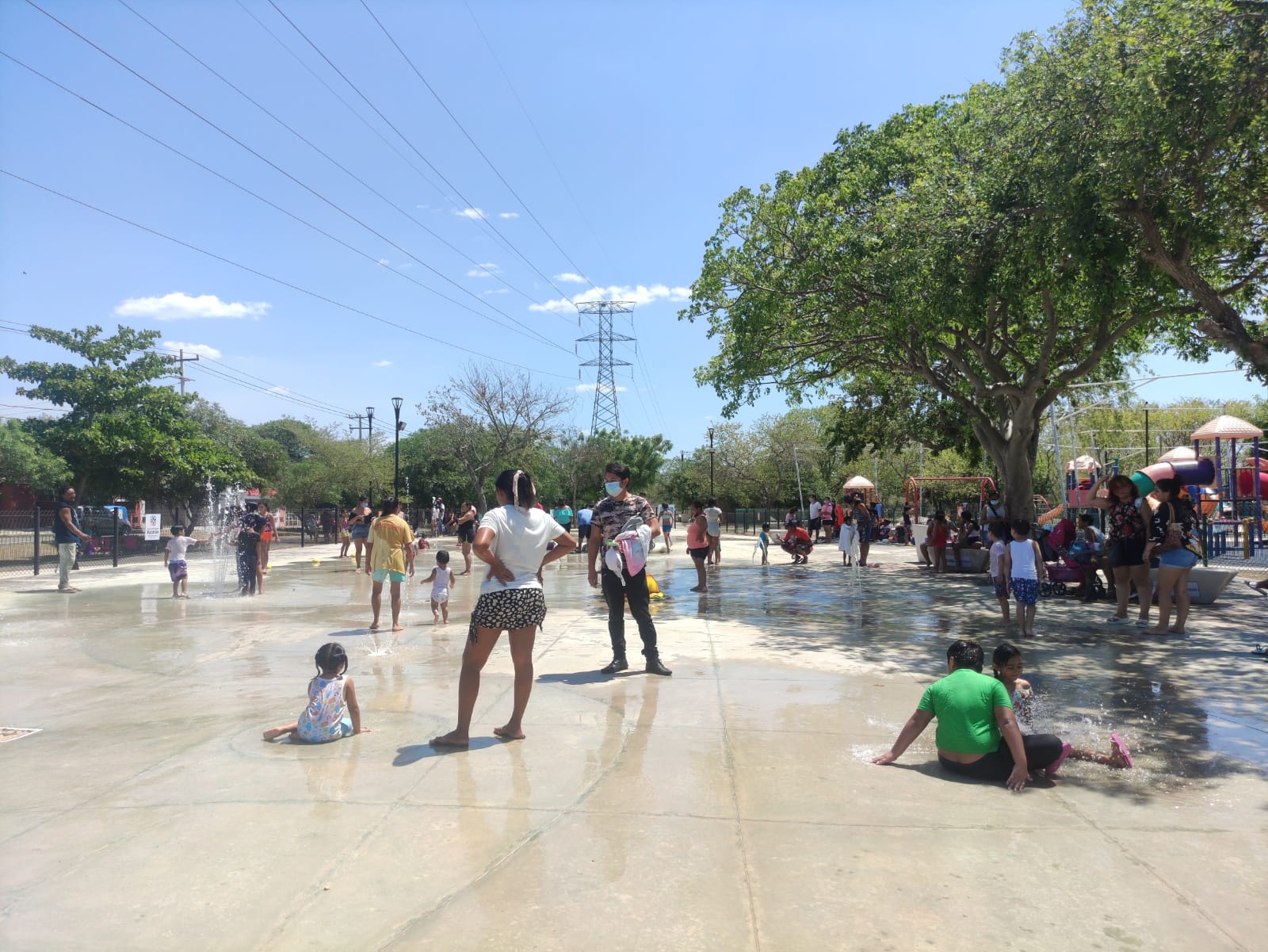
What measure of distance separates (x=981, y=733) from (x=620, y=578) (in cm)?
334

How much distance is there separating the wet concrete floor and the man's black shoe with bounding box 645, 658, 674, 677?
13 cm

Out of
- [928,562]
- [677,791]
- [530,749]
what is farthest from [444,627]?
[928,562]

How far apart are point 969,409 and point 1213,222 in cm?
848

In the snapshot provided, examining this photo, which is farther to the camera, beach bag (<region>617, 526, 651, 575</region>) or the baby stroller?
the baby stroller

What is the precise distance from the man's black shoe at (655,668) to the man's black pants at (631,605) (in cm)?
4

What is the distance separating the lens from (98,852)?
3648mm

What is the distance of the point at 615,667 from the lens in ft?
24.3

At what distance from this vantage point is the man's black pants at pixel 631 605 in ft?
23.9

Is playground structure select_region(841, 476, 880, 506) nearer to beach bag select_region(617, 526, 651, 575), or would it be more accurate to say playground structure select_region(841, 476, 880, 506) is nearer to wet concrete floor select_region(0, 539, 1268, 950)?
wet concrete floor select_region(0, 539, 1268, 950)

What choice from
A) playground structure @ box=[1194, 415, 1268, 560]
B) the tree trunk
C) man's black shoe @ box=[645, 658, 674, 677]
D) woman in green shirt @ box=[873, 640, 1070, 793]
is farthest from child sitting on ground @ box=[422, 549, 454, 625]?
playground structure @ box=[1194, 415, 1268, 560]

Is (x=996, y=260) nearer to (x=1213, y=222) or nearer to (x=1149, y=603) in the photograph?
(x=1213, y=222)

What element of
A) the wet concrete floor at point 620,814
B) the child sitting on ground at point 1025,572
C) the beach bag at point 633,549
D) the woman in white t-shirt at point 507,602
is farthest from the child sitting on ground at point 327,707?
the child sitting on ground at point 1025,572

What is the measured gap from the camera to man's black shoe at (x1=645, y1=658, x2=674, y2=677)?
7.41 m

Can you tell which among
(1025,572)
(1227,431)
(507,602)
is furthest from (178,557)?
(1227,431)
